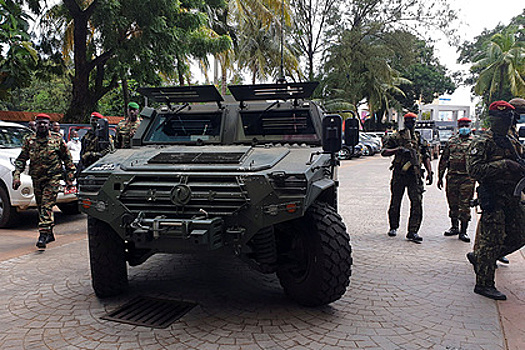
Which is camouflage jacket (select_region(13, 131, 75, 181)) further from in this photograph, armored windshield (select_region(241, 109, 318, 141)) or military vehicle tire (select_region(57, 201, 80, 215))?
armored windshield (select_region(241, 109, 318, 141))

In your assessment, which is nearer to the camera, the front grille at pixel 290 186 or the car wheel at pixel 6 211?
the front grille at pixel 290 186

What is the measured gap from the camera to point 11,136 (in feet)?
25.6

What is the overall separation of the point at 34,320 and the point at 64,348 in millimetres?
680

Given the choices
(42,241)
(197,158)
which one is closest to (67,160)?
(42,241)

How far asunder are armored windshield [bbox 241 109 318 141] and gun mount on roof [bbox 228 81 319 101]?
17 cm

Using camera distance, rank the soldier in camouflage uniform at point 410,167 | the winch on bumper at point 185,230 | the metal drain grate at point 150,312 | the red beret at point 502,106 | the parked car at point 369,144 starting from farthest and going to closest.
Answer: the parked car at point 369,144
the soldier in camouflage uniform at point 410,167
the red beret at point 502,106
the metal drain grate at point 150,312
the winch on bumper at point 185,230

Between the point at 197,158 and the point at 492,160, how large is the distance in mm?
2749

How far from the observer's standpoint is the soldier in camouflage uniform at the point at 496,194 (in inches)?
164

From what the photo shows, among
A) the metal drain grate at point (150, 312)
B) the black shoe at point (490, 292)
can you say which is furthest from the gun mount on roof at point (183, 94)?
the black shoe at point (490, 292)

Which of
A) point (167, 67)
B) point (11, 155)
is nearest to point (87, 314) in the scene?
point (11, 155)

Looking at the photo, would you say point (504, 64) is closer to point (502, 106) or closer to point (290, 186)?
point (502, 106)

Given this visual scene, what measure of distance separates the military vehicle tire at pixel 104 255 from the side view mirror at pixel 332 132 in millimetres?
2066

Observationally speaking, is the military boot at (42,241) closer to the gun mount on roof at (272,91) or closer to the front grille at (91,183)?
the front grille at (91,183)

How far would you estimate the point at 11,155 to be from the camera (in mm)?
7207
